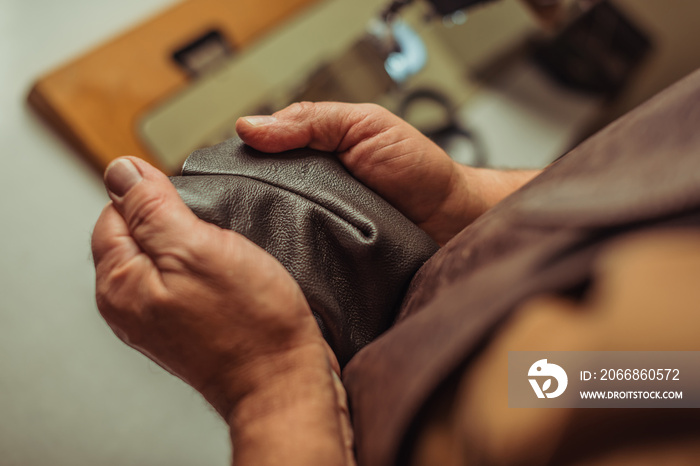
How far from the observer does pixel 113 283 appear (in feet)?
1.37

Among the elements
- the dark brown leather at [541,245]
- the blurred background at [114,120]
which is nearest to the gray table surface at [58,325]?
the blurred background at [114,120]

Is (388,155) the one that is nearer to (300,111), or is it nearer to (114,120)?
(300,111)

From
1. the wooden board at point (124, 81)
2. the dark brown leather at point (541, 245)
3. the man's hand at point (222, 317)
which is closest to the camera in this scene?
the dark brown leather at point (541, 245)

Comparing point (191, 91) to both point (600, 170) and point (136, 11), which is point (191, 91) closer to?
point (136, 11)

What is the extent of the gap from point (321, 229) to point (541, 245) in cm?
26

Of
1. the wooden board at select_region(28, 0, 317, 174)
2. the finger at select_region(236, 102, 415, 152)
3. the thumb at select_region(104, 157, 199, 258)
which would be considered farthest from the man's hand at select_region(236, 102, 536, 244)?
the wooden board at select_region(28, 0, 317, 174)

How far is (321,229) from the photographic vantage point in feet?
1.64

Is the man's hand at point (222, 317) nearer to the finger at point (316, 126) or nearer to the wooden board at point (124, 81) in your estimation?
the finger at point (316, 126)

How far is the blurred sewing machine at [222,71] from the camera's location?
104 cm

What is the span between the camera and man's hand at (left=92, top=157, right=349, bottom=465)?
39cm

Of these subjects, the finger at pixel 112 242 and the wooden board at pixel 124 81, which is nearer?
the finger at pixel 112 242

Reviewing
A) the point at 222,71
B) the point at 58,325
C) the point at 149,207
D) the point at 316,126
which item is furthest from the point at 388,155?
→ the point at 58,325

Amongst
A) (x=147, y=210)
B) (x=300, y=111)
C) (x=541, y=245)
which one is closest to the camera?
(x=541, y=245)

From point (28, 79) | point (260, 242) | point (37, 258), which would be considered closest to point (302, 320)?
point (260, 242)
